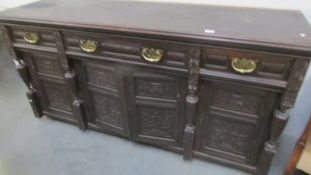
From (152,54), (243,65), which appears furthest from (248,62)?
(152,54)

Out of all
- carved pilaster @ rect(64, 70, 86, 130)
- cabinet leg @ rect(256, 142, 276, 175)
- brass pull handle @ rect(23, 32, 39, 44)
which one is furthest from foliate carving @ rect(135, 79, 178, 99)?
brass pull handle @ rect(23, 32, 39, 44)

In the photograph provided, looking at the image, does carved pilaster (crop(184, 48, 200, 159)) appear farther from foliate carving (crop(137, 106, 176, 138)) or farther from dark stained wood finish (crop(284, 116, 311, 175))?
dark stained wood finish (crop(284, 116, 311, 175))

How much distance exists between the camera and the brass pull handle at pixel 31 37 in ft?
4.41

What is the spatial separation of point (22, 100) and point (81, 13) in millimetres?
1167

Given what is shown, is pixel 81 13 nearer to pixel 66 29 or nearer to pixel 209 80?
pixel 66 29

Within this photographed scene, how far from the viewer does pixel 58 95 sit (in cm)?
161

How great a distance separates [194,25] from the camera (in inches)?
42.3

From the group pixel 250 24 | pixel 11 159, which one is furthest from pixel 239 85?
pixel 11 159

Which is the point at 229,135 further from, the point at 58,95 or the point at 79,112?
the point at 58,95

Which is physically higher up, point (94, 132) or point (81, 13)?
point (81, 13)

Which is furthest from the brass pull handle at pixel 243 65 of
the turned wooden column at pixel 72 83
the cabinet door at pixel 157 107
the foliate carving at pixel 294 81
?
the turned wooden column at pixel 72 83

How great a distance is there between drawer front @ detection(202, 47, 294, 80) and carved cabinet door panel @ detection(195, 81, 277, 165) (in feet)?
0.29

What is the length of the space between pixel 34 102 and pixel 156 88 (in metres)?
1.01

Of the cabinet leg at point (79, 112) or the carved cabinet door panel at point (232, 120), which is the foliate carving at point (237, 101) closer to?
the carved cabinet door panel at point (232, 120)
